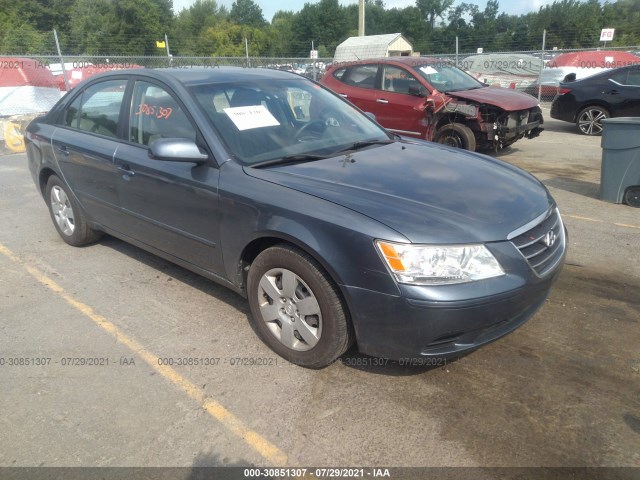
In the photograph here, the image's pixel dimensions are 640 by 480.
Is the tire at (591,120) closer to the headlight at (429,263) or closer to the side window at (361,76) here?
the side window at (361,76)

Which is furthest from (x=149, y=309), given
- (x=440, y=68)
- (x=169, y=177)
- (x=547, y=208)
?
(x=440, y=68)

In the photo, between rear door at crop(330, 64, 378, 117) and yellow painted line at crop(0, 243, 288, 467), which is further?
rear door at crop(330, 64, 378, 117)

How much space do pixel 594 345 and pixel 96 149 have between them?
394 cm

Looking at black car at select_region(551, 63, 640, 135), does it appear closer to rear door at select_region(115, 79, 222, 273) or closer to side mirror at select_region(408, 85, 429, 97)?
side mirror at select_region(408, 85, 429, 97)

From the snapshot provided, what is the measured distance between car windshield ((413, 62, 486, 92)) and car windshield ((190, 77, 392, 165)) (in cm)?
488

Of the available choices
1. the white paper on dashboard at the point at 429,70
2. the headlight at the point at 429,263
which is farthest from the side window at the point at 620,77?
the headlight at the point at 429,263

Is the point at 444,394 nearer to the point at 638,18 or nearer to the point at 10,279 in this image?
the point at 10,279

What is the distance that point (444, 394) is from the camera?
278 centimetres

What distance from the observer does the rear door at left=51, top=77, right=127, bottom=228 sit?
4.04 meters

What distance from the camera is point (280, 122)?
3555mm

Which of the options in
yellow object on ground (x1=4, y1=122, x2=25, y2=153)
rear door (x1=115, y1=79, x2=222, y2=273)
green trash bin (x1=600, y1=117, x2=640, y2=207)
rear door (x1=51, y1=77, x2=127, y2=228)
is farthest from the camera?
yellow object on ground (x1=4, y1=122, x2=25, y2=153)

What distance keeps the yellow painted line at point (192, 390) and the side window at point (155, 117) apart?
4.40 feet

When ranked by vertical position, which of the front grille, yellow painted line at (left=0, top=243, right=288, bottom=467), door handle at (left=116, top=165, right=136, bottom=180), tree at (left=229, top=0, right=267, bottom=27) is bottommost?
yellow painted line at (left=0, top=243, right=288, bottom=467)

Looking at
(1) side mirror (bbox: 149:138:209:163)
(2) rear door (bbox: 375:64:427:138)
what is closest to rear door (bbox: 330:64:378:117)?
(2) rear door (bbox: 375:64:427:138)
